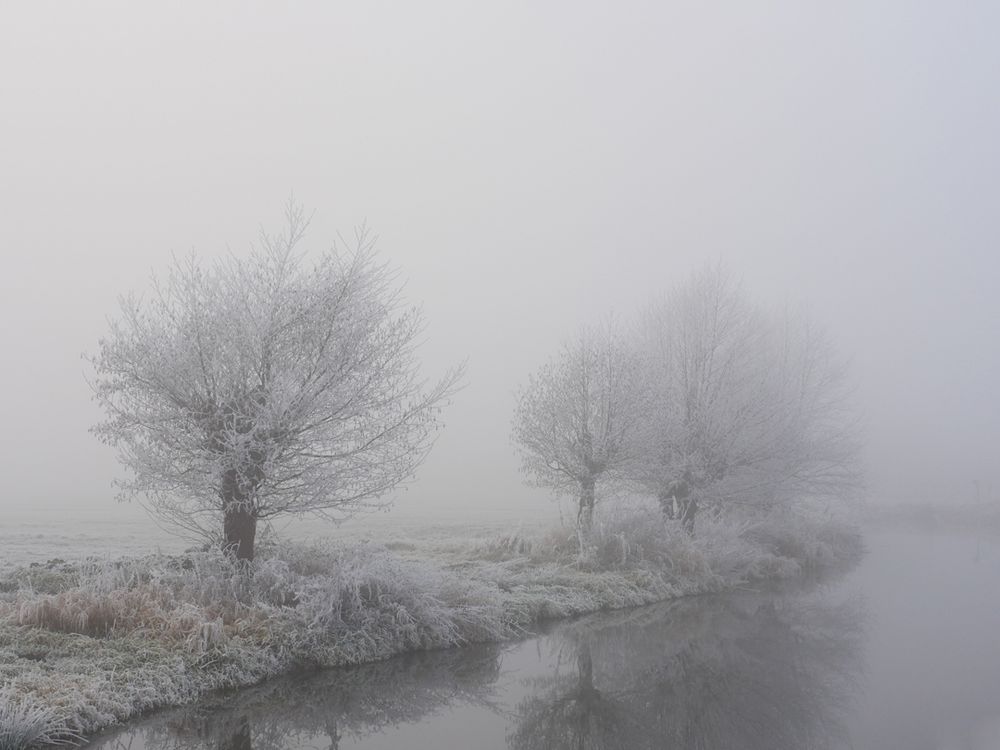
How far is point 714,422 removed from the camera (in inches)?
971

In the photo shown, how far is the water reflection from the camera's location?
8.37 m

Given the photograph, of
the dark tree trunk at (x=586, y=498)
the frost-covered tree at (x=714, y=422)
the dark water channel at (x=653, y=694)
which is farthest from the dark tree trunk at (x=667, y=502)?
the dark water channel at (x=653, y=694)

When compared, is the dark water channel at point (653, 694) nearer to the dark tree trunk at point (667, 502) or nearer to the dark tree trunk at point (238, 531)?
the dark tree trunk at point (238, 531)

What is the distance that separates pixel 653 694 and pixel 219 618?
6.42m

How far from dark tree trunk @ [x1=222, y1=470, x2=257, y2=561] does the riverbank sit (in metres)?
0.41

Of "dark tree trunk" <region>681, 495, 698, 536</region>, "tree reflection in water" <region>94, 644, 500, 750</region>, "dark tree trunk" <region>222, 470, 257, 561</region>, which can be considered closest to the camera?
"tree reflection in water" <region>94, 644, 500, 750</region>

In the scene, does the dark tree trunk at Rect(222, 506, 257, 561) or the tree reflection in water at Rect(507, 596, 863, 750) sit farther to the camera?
the dark tree trunk at Rect(222, 506, 257, 561)

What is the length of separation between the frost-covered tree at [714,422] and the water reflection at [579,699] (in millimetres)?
10014

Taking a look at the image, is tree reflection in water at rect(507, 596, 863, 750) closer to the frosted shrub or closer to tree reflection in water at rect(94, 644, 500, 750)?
tree reflection in water at rect(94, 644, 500, 750)

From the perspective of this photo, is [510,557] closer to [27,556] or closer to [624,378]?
[624,378]

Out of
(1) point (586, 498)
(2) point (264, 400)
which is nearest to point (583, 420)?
(1) point (586, 498)

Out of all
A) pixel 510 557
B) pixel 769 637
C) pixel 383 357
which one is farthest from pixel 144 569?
pixel 769 637

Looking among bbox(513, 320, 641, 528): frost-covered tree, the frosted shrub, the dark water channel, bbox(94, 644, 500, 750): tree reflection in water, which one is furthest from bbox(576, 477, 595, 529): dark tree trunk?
the frosted shrub

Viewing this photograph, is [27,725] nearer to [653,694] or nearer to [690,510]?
[653,694]
